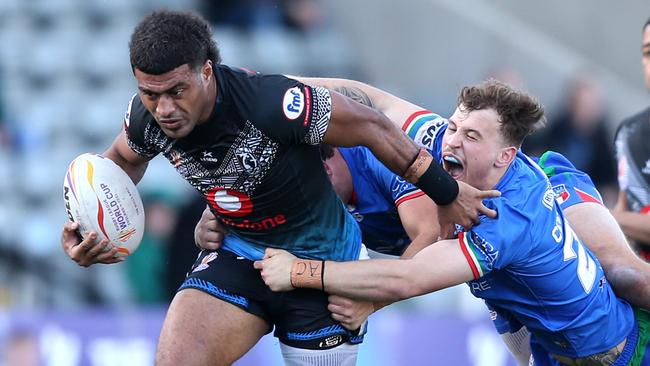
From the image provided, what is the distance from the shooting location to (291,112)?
5145 mm

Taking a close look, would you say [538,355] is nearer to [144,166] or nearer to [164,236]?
[144,166]

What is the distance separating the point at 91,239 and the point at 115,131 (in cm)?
568

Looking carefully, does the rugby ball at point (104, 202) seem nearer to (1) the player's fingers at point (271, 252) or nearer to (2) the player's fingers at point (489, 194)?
(1) the player's fingers at point (271, 252)

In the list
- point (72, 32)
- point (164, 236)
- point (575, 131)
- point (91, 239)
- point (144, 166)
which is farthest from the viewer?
point (72, 32)

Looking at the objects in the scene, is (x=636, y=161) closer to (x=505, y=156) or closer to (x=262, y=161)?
(x=505, y=156)

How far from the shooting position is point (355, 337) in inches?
223

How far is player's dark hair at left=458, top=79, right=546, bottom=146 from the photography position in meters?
5.58

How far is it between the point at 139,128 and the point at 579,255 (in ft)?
6.67

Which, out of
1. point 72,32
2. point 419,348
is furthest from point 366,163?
point 72,32

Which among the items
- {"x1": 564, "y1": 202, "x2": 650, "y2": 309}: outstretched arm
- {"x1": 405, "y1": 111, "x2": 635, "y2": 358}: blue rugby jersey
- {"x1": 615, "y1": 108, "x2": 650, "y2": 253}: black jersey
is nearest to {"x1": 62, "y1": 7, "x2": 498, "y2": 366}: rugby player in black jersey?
{"x1": 405, "y1": 111, "x2": 635, "y2": 358}: blue rugby jersey

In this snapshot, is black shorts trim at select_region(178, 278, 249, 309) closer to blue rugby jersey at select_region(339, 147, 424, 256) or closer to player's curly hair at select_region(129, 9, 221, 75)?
blue rugby jersey at select_region(339, 147, 424, 256)

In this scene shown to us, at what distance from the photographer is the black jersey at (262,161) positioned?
5.19m

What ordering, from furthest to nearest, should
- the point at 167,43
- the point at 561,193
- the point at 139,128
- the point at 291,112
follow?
the point at 561,193
the point at 139,128
the point at 291,112
the point at 167,43

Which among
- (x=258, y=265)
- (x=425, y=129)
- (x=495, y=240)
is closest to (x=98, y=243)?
(x=258, y=265)
